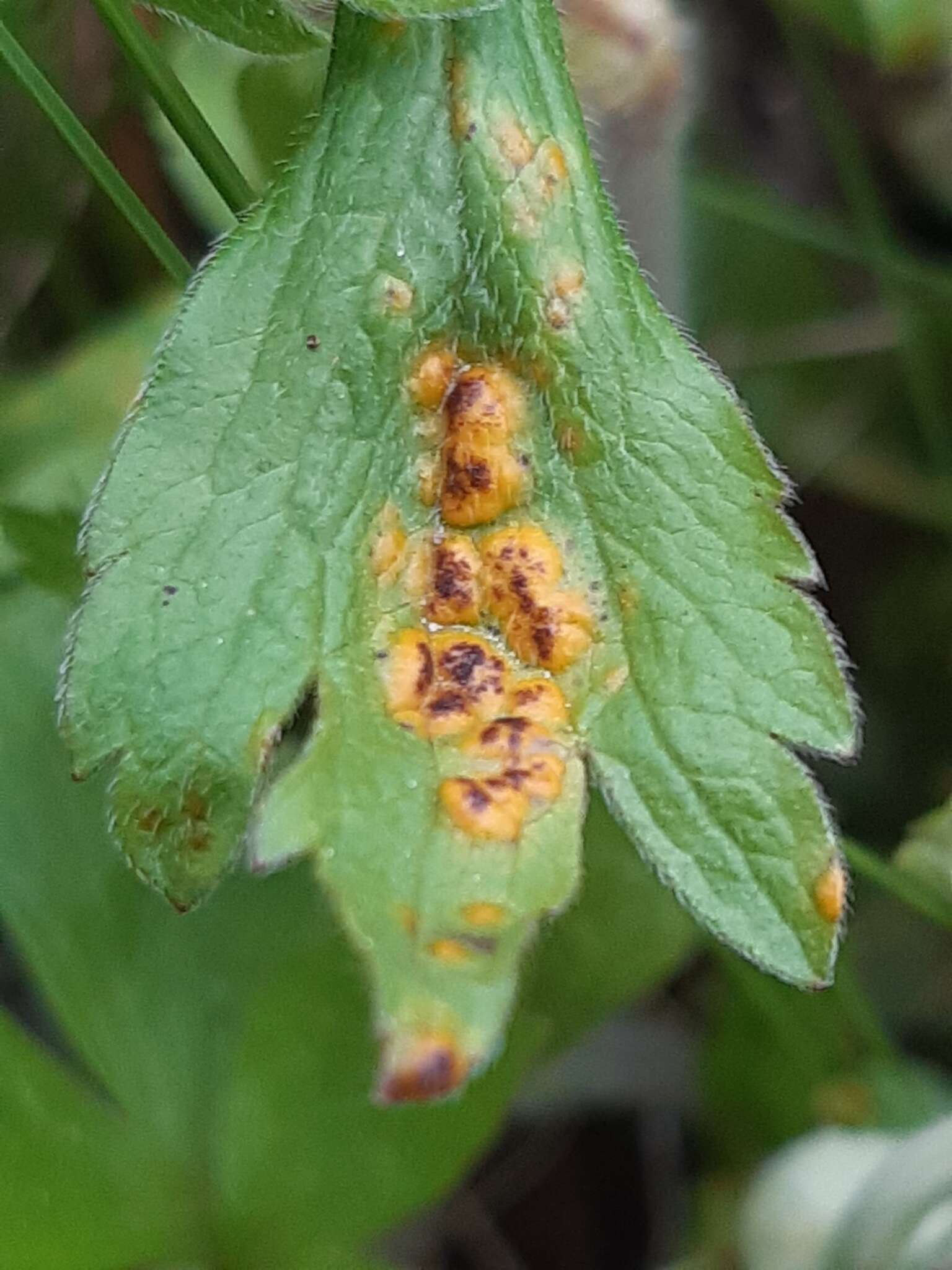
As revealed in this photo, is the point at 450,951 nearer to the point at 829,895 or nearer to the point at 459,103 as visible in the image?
the point at 829,895

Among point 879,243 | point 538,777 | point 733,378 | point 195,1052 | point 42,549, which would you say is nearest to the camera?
point 538,777

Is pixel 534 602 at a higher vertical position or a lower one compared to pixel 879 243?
higher

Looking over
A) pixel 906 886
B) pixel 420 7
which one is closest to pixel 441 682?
pixel 420 7

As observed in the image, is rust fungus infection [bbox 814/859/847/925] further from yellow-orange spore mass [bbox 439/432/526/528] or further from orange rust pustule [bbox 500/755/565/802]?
yellow-orange spore mass [bbox 439/432/526/528]

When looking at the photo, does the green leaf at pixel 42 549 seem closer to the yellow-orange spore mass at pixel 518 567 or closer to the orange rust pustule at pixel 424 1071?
the yellow-orange spore mass at pixel 518 567

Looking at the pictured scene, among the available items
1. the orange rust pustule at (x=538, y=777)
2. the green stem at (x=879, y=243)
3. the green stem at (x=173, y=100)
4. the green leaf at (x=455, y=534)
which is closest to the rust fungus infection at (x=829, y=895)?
the green leaf at (x=455, y=534)

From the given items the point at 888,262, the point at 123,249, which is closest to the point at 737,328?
the point at 888,262
